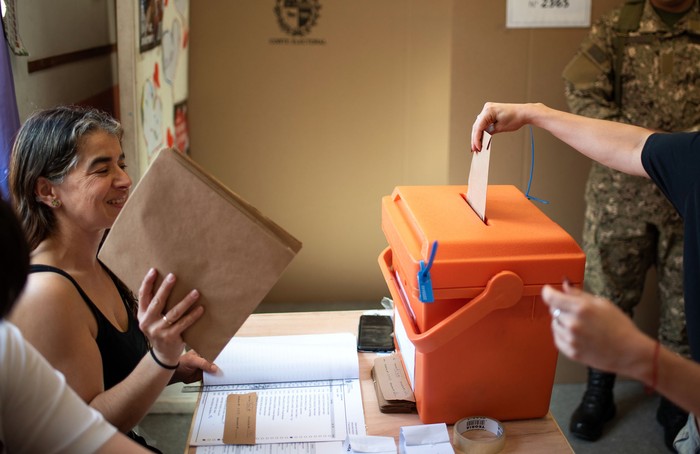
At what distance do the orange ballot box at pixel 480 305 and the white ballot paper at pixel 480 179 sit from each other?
0.02 metres

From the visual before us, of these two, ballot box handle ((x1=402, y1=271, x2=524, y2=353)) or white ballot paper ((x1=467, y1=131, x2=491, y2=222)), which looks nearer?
ballot box handle ((x1=402, y1=271, x2=524, y2=353))

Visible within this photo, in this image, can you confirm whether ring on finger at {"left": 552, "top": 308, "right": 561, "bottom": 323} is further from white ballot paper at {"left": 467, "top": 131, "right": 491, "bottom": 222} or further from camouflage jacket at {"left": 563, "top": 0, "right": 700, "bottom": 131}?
camouflage jacket at {"left": 563, "top": 0, "right": 700, "bottom": 131}

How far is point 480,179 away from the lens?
1304 millimetres

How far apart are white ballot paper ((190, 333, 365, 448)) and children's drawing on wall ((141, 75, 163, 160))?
963 millimetres

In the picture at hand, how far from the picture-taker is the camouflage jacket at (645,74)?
245cm

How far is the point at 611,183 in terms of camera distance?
2.55 m

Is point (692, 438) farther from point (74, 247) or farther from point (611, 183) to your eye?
point (611, 183)

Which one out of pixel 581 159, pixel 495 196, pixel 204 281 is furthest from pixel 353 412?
pixel 581 159

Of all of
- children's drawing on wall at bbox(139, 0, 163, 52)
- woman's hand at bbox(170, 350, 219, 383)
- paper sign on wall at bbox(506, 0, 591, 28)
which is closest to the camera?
woman's hand at bbox(170, 350, 219, 383)

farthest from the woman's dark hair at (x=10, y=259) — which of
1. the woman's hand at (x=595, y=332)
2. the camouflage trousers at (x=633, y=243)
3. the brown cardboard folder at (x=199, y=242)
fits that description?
the camouflage trousers at (x=633, y=243)

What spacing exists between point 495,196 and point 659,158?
316 millimetres

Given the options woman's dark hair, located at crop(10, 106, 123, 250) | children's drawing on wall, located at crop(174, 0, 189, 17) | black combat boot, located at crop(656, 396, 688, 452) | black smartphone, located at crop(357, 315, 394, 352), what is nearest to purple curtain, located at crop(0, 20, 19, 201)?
woman's dark hair, located at crop(10, 106, 123, 250)

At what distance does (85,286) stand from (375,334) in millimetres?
626

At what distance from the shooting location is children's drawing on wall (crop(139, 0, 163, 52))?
2.15 m
